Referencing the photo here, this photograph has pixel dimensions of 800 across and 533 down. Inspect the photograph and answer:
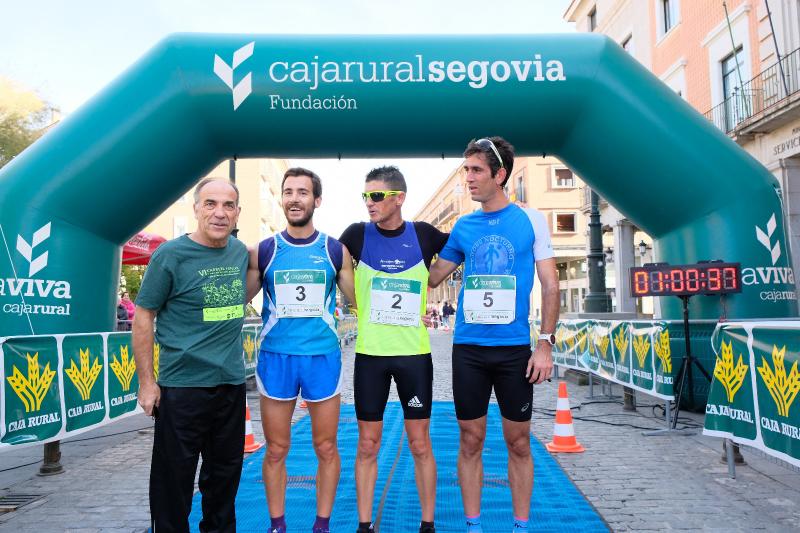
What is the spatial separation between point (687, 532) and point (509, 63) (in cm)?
512

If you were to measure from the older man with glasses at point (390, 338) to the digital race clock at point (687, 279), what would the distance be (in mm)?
4283

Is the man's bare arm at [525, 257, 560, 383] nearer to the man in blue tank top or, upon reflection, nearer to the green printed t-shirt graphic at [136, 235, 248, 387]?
the man in blue tank top

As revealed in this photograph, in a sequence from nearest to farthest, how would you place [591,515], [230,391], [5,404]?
[230,391], [591,515], [5,404]

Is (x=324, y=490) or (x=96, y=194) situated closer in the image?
(x=324, y=490)

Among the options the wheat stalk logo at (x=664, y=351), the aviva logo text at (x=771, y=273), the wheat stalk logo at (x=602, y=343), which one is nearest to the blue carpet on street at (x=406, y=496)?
the wheat stalk logo at (x=664, y=351)

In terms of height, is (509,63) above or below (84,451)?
above

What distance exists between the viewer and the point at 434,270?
3600 millimetres

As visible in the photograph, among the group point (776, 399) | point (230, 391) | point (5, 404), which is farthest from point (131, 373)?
point (776, 399)

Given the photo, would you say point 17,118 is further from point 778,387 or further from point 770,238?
point 778,387

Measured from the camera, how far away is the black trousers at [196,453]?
3.01 metres

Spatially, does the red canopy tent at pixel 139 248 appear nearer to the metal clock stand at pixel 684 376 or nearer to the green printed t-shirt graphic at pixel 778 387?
the metal clock stand at pixel 684 376

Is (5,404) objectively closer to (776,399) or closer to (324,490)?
(324,490)

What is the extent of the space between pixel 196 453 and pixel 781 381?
3.66 metres

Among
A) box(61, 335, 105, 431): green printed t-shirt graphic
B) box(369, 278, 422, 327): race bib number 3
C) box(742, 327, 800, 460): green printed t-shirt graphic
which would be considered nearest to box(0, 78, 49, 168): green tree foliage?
box(61, 335, 105, 431): green printed t-shirt graphic
